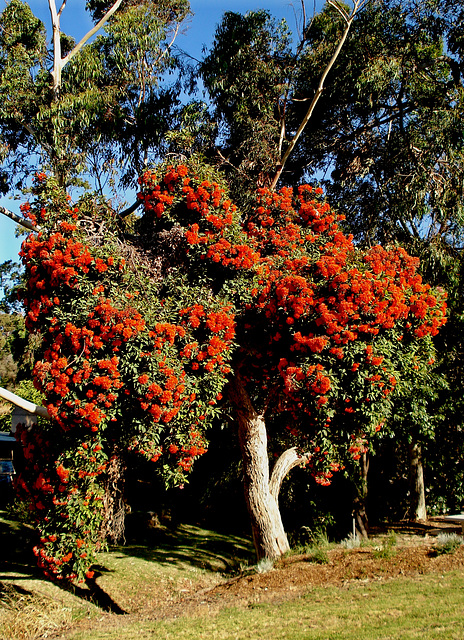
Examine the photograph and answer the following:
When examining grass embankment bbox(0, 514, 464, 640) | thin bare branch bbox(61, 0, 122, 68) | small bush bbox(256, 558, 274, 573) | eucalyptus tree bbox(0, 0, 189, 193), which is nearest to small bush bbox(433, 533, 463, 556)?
grass embankment bbox(0, 514, 464, 640)

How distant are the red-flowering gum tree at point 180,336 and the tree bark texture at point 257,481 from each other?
824mm

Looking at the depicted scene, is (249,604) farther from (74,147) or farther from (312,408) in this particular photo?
(74,147)

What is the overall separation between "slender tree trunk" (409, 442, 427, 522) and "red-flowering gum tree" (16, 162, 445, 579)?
5431mm

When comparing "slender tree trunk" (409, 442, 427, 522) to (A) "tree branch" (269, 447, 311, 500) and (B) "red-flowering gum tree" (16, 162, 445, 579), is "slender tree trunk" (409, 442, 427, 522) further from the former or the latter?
(B) "red-flowering gum tree" (16, 162, 445, 579)

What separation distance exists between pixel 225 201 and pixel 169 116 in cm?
559

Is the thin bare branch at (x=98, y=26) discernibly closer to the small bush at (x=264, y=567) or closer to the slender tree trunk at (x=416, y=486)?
the small bush at (x=264, y=567)

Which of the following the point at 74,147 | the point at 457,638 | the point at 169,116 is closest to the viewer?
the point at 457,638

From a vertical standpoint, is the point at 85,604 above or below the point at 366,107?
below

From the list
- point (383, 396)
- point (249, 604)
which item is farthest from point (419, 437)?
point (249, 604)

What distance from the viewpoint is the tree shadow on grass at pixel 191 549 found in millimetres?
11242

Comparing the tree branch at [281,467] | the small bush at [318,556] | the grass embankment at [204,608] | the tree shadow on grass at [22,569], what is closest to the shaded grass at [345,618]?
the grass embankment at [204,608]

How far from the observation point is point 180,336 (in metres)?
6.95

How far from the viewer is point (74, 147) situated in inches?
479

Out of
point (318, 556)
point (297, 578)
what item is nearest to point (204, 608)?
point (297, 578)
